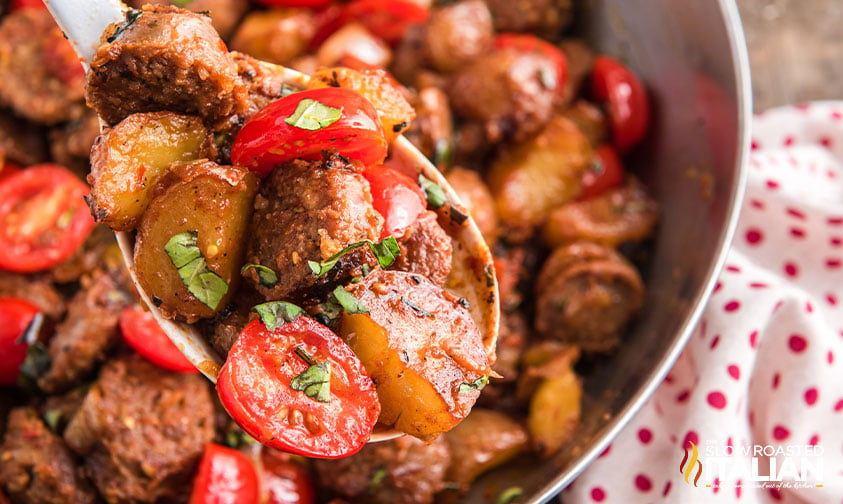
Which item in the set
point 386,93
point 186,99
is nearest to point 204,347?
point 186,99

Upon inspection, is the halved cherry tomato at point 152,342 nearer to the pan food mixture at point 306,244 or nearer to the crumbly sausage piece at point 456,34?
the pan food mixture at point 306,244

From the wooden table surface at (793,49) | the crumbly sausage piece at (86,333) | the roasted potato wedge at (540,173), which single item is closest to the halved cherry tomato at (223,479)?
the crumbly sausage piece at (86,333)

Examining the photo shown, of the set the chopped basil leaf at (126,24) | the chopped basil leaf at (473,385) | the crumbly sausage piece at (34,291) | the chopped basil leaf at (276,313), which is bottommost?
the crumbly sausage piece at (34,291)

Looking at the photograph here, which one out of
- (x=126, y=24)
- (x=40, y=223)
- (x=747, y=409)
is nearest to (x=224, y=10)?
(x=40, y=223)

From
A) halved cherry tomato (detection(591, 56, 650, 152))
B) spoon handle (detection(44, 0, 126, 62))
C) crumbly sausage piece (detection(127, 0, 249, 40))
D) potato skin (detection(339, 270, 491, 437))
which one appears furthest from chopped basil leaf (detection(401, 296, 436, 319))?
crumbly sausage piece (detection(127, 0, 249, 40))

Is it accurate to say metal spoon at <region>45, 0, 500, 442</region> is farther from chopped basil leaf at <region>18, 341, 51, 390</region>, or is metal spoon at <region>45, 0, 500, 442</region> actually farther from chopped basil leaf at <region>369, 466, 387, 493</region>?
chopped basil leaf at <region>18, 341, 51, 390</region>

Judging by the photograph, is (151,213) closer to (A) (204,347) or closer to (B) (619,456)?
(A) (204,347)
